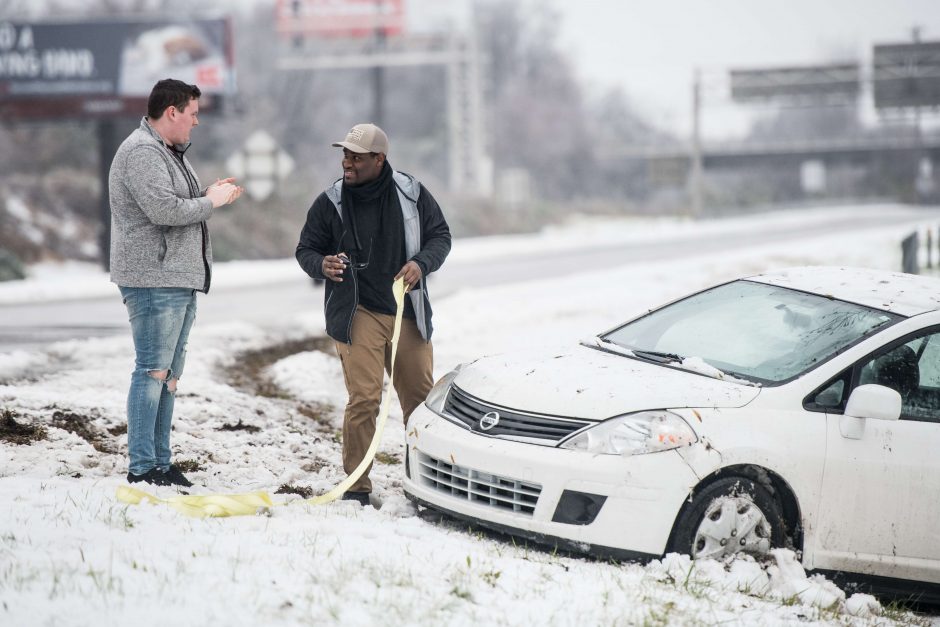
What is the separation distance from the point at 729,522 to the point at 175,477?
2.85 m

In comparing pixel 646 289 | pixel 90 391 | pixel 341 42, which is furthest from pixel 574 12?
pixel 90 391

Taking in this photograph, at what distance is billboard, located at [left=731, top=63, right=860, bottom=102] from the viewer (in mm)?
58062

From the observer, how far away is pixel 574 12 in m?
90.9

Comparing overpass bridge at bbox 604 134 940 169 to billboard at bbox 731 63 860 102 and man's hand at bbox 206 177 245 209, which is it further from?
man's hand at bbox 206 177 245 209

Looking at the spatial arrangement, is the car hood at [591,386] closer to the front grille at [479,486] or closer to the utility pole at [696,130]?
the front grille at [479,486]

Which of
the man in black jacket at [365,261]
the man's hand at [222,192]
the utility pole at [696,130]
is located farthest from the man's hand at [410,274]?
the utility pole at [696,130]

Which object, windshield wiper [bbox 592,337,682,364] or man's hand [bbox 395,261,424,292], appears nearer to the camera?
windshield wiper [bbox 592,337,682,364]

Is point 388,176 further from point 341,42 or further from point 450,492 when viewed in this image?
point 341,42

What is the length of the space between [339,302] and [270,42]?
220ft

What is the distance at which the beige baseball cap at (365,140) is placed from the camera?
18.6ft

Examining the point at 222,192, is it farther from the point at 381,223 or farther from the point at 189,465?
the point at 189,465

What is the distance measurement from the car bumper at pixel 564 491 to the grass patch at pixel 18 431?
9.11 feet

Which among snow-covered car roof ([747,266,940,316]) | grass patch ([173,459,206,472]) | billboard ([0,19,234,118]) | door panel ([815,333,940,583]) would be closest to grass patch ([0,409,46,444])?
grass patch ([173,459,206,472])

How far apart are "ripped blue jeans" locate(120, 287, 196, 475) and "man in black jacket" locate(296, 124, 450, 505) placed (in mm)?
732
